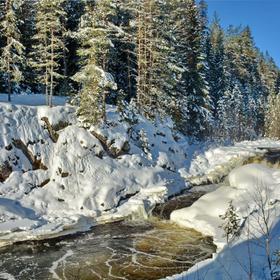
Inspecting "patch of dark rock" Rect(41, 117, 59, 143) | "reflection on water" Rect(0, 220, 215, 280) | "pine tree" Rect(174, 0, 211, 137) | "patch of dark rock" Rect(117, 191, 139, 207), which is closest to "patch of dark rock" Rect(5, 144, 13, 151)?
"patch of dark rock" Rect(41, 117, 59, 143)

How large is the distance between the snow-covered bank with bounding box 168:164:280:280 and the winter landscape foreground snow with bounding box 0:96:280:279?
0.06m

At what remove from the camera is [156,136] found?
3197 centimetres

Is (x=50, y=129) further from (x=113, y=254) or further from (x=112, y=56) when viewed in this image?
(x=113, y=254)

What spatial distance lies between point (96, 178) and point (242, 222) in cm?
1098

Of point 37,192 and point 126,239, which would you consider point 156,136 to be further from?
point 126,239

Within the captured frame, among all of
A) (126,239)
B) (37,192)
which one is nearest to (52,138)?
(37,192)

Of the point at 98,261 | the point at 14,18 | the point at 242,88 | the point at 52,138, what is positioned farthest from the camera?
the point at 242,88

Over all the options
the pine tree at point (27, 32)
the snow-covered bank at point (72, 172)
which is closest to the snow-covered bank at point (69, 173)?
the snow-covered bank at point (72, 172)

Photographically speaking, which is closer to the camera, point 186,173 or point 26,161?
point 26,161

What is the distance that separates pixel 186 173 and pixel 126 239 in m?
13.5

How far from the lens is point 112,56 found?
34875 mm

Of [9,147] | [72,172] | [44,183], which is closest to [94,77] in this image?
[72,172]

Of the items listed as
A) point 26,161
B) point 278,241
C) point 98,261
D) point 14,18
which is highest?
point 14,18

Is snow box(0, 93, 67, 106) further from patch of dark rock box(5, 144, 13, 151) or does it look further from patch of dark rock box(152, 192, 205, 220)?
patch of dark rock box(152, 192, 205, 220)
